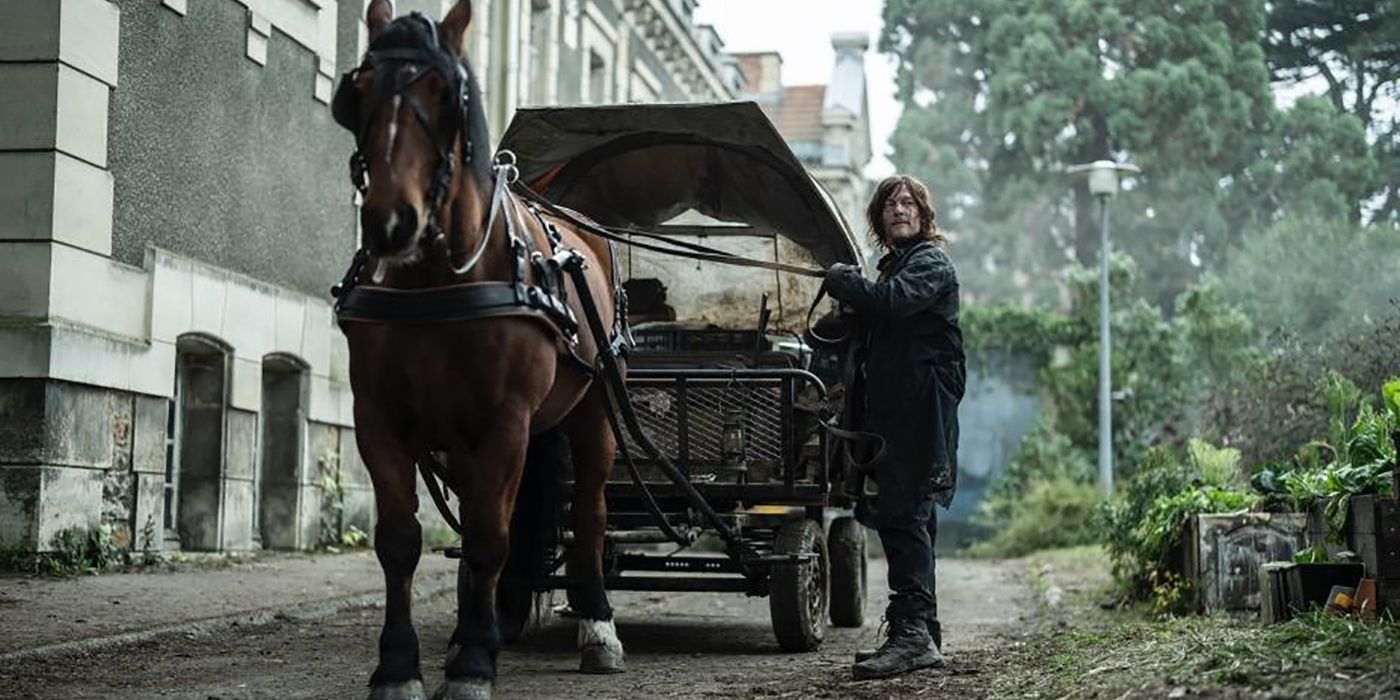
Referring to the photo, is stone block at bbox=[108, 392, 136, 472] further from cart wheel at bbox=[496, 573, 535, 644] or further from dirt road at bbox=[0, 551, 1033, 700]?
cart wheel at bbox=[496, 573, 535, 644]

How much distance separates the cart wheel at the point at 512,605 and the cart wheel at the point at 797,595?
122 cm

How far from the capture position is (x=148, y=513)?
39.7 feet

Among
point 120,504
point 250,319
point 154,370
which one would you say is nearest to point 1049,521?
point 250,319

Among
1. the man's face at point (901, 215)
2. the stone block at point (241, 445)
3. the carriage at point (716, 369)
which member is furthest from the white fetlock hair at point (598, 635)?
the stone block at point (241, 445)

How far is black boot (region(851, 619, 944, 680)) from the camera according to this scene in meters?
7.35

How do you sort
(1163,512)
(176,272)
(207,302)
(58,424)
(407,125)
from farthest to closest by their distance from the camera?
1. (207,302)
2. (176,272)
3. (1163,512)
4. (58,424)
5. (407,125)

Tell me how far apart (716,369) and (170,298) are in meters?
5.29

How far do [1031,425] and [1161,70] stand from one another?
67.7 ft

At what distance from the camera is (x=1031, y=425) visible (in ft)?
97.8

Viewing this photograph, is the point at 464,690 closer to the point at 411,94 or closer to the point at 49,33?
the point at 411,94

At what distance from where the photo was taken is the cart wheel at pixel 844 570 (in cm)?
1032

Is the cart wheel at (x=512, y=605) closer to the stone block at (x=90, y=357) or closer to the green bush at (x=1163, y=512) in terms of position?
the stone block at (x=90, y=357)

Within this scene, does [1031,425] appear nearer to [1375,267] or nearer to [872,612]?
[1375,267]

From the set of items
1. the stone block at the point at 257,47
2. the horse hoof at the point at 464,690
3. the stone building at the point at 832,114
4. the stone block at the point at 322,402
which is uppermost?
the stone building at the point at 832,114
